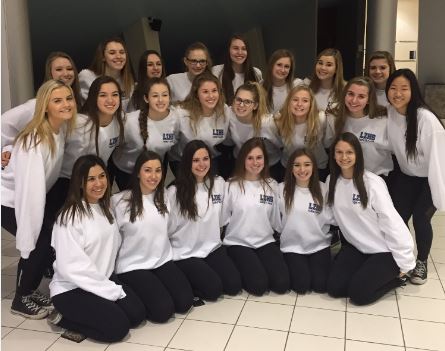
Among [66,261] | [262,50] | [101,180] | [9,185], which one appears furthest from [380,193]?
[262,50]

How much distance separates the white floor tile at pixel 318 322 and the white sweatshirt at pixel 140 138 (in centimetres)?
140

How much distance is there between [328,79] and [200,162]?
128 centimetres

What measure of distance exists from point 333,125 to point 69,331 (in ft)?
7.22

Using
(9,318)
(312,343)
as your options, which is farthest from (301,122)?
(9,318)

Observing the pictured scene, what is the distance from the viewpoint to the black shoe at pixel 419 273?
335 cm

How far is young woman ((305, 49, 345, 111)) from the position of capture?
361cm

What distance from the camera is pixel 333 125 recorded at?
351 centimetres

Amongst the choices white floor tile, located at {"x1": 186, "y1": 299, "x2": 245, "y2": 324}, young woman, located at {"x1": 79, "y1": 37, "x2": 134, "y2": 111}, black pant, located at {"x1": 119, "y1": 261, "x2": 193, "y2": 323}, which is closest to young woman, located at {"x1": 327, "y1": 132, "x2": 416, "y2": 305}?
white floor tile, located at {"x1": 186, "y1": 299, "x2": 245, "y2": 324}

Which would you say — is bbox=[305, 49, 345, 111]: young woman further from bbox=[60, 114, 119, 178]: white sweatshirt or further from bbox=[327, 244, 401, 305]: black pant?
bbox=[60, 114, 119, 178]: white sweatshirt

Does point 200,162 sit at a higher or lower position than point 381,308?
higher

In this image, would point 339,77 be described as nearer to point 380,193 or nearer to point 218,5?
point 380,193

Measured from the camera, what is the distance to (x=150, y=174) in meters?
2.92

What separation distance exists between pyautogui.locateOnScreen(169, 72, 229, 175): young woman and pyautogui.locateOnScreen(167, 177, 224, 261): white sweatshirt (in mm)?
405

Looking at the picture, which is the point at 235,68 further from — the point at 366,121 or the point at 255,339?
the point at 255,339
